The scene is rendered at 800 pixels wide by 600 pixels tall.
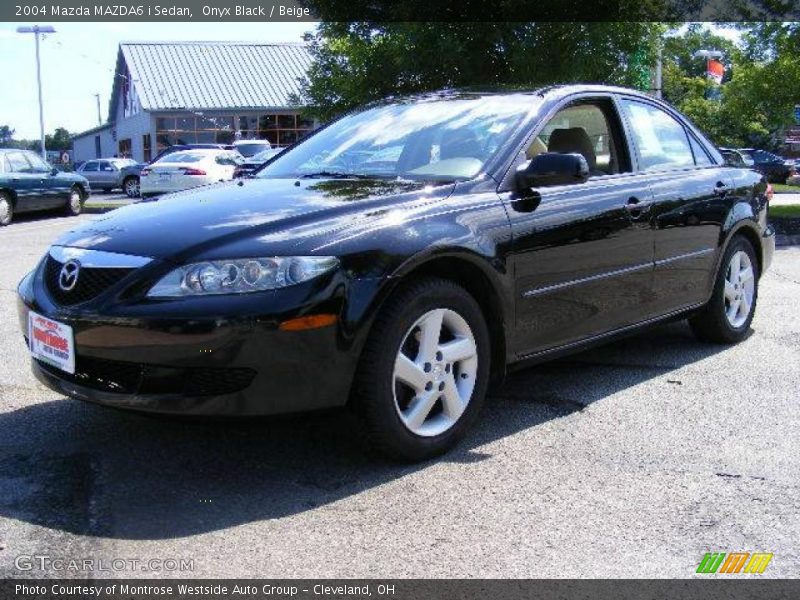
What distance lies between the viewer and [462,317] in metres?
3.70

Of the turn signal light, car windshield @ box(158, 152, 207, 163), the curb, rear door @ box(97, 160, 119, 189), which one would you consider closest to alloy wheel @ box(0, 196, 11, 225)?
car windshield @ box(158, 152, 207, 163)

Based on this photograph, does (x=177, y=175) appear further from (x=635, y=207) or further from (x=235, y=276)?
(x=235, y=276)

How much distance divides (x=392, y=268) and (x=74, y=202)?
17865 millimetres

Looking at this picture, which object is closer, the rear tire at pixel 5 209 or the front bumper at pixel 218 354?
the front bumper at pixel 218 354

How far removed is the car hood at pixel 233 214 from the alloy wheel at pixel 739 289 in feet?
8.55

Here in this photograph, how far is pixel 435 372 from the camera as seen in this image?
11.8 ft

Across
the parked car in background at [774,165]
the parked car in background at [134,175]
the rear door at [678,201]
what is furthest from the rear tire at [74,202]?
the parked car in background at [774,165]

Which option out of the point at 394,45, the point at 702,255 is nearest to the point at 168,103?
the point at 394,45

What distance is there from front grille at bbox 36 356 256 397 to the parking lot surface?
15cm

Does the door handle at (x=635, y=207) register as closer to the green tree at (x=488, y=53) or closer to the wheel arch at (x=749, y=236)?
the wheel arch at (x=749, y=236)

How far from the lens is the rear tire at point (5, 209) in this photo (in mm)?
16734


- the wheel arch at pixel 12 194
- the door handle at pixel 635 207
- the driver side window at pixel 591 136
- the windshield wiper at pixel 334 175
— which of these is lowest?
the wheel arch at pixel 12 194

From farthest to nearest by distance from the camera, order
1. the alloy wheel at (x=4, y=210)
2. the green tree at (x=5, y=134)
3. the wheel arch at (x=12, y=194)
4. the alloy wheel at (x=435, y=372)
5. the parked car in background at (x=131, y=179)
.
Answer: the green tree at (x=5, y=134)
the parked car in background at (x=131, y=179)
the wheel arch at (x=12, y=194)
the alloy wheel at (x=4, y=210)
the alloy wheel at (x=435, y=372)

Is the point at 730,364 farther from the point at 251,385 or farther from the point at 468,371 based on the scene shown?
the point at 251,385
